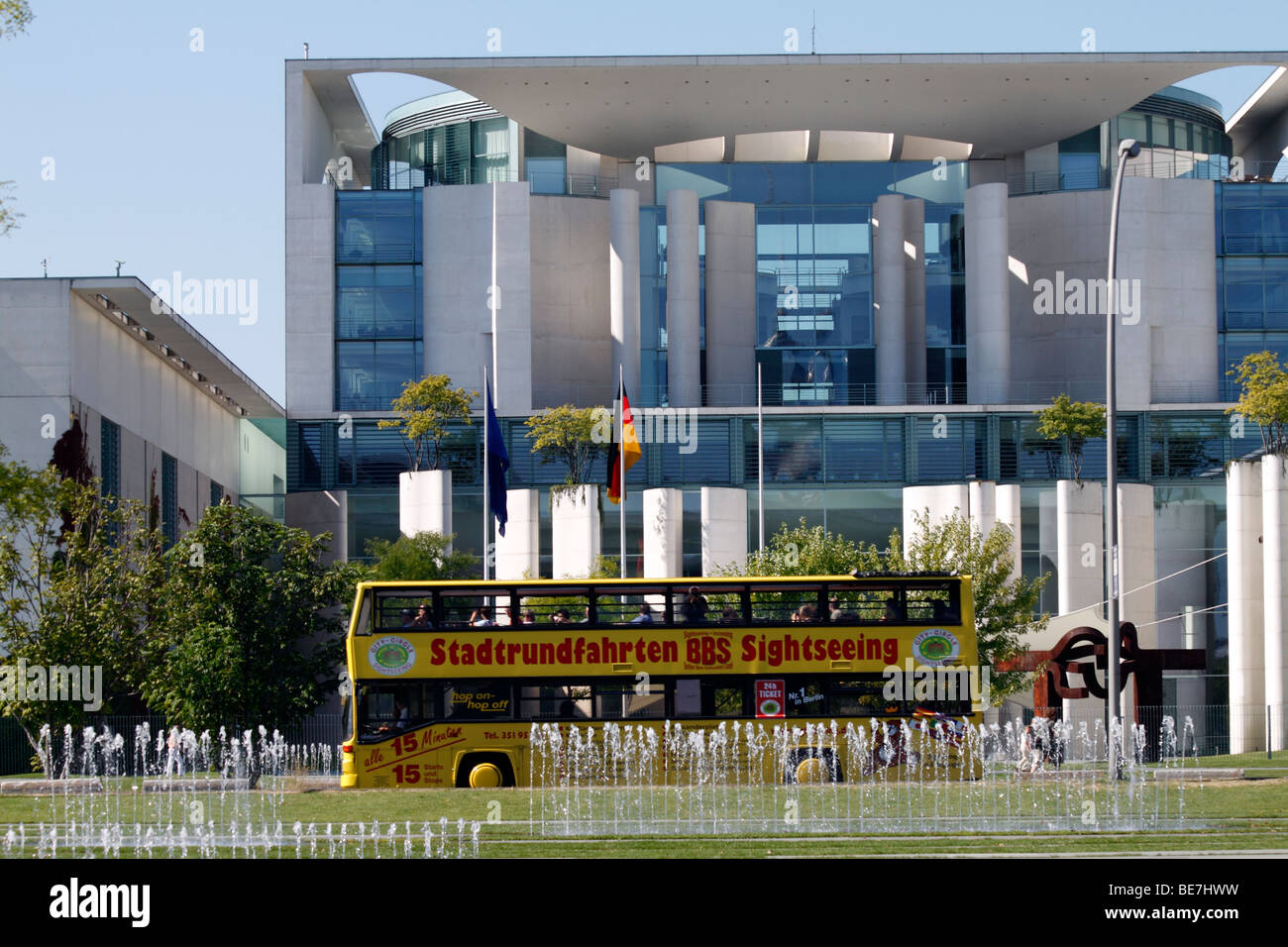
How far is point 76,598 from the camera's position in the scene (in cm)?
3812

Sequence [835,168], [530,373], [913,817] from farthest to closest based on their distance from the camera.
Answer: [835,168]
[530,373]
[913,817]

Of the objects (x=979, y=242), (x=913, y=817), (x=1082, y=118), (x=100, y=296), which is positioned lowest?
(x=913, y=817)

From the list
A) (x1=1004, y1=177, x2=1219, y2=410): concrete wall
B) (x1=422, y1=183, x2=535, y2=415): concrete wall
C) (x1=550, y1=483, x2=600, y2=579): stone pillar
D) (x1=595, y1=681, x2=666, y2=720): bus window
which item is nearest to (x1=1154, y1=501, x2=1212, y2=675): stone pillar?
(x1=1004, y1=177, x2=1219, y2=410): concrete wall

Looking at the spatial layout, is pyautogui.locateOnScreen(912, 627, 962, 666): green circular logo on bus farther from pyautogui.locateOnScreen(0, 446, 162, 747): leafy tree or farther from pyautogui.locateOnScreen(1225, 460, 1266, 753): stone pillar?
pyautogui.locateOnScreen(0, 446, 162, 747): leafy tree

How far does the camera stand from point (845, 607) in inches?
1136

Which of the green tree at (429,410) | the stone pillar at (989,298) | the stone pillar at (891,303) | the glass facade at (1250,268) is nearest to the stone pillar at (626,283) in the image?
the green tree at (429,410)

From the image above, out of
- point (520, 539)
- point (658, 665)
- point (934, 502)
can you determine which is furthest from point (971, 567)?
point (520, 539)

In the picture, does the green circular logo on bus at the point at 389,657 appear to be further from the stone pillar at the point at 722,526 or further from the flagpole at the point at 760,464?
the stone pillar at the point at 722,526

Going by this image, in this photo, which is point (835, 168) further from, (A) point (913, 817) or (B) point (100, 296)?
(A) point (913, 817)

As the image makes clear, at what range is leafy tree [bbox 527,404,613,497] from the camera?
56.6 m

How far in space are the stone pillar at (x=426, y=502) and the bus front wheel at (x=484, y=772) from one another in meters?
28.7

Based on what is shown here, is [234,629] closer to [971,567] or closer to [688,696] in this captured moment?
[688,696]
